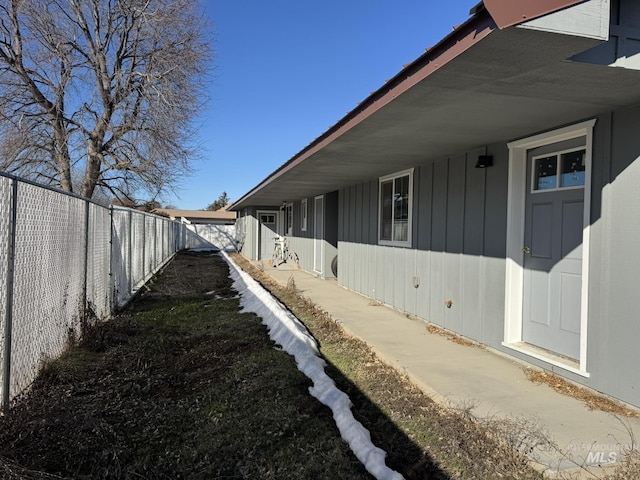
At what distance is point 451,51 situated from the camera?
2.67m

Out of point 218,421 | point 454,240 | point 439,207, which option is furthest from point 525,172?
point 218,421

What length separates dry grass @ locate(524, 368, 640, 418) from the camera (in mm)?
3443

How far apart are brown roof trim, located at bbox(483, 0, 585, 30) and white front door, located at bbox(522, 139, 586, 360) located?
2433 mm

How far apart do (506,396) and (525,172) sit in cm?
251

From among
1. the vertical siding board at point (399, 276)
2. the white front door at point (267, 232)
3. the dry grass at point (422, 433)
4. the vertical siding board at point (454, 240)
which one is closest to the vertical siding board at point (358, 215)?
the vertical siding board at point (399, 276)

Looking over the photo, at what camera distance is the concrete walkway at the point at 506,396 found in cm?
277

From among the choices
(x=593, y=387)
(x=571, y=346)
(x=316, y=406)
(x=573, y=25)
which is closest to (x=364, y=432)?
(x=316, y=406)

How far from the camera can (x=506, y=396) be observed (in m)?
3.74

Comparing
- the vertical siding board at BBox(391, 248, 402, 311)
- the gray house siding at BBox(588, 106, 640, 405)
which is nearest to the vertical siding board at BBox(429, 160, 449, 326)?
the vertical siding board at BBox(391, 248, 402, 311)

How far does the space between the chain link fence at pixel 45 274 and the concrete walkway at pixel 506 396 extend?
3.41 m

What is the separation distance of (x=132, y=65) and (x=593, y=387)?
19388mm

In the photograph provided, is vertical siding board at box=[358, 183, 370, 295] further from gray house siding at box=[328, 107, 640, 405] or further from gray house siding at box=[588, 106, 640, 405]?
gray house siding at box=[588, 106, 640, 405]

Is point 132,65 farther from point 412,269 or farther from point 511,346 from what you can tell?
point 511,346

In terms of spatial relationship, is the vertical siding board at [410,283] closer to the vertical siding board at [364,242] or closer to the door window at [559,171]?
the vertical siding board at [364,242]
